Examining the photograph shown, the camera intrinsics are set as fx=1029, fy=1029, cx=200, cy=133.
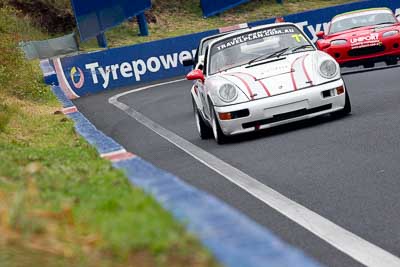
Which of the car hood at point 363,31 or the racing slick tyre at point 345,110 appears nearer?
the racing slick tyre at point 345,110

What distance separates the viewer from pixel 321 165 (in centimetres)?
915

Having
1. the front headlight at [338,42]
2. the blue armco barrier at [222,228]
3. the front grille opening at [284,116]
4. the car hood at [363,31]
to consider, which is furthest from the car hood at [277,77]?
the front headlight at [338,42]

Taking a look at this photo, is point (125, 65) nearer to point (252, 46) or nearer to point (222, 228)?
point (252, 46)

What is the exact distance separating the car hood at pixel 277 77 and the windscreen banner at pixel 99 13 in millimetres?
22869

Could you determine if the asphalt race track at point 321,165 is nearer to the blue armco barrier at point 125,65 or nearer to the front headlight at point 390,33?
the front headlight at point 390,33

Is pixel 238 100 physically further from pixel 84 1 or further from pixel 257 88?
pixel 84 1

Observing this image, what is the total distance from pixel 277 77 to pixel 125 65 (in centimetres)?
1788

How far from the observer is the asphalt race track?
651cm

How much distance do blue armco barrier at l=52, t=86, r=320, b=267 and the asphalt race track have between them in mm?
1076

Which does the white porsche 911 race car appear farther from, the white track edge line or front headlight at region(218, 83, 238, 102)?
the white track edge line

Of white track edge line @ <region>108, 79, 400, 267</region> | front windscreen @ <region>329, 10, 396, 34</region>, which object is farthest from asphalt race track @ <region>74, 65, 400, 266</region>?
front windscreen @ <region>329, 10, 396, 34</region>

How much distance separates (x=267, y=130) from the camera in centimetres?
1288

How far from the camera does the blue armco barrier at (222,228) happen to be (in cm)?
356

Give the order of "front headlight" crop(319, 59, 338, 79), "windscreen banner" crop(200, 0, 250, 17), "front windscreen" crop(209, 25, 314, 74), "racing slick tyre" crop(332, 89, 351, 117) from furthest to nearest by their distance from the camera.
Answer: "windscreen banner" crop(200, 0, 250, 17) → "front windscreen" crop(209, 25, 314, 74) → "racing slick tyre" crop(332, 89, 351, 117) → "front headlight" crop(319, 59, 338, 79)
